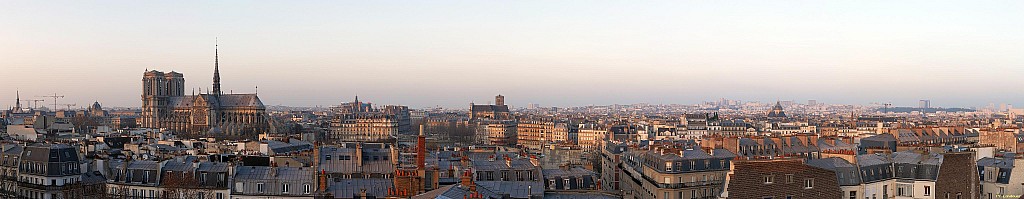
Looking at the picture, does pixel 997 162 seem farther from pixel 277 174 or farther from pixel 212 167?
pixel 212 167

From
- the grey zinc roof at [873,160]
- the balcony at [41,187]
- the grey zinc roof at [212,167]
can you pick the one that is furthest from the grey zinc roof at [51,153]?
the grey zinc roof at [873,160]

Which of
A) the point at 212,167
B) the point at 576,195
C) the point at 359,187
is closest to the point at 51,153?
the point at 212,167

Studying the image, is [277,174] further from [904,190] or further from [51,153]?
[904,190]

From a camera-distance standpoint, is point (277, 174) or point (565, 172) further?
point (565, 172)

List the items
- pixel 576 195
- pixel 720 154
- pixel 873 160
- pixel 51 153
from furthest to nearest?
pixel 51 153, pixel 720 154, pixel 873 160, pixel 576 195

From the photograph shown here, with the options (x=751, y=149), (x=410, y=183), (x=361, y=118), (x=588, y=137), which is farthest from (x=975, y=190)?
(x=361, y=118)

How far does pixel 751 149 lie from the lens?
57.6m

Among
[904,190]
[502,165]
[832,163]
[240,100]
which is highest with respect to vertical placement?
[240,100]

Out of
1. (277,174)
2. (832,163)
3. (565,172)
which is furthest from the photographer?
(565,172)

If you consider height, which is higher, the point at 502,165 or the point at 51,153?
the point at 51,153

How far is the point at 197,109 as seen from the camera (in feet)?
567

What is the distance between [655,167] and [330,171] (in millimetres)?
13819

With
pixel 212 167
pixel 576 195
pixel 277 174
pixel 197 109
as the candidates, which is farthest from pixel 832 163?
pixel 197 109

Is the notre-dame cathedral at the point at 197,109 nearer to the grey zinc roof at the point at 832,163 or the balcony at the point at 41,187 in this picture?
the balcony at the point at 41,187
